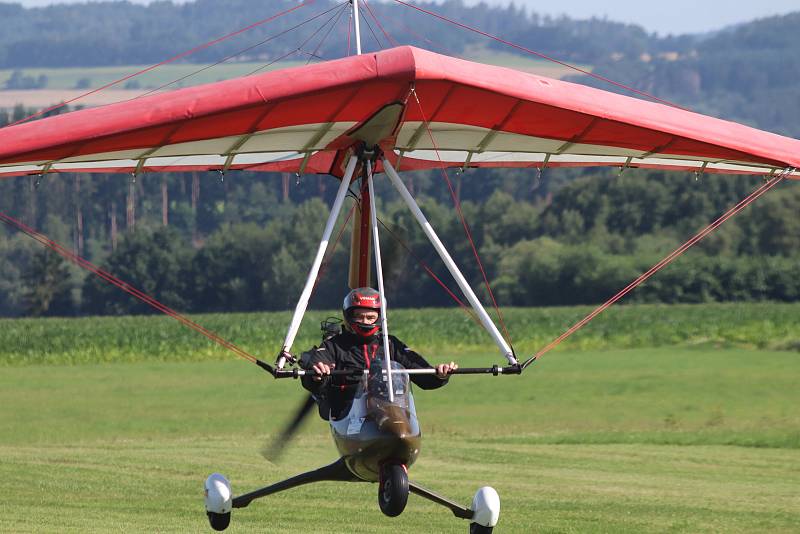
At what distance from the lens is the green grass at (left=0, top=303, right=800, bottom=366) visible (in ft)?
Answer: 127

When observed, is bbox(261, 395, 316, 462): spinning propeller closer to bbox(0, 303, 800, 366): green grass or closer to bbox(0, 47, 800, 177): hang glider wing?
bbox(0, 47, 800, 177): hang glider wing

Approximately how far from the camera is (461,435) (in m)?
21.3

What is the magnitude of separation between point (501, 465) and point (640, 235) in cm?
5781

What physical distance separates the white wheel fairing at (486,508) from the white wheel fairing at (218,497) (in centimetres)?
173

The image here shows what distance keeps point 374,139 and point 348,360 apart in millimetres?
1883

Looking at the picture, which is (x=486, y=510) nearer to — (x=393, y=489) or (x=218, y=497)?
(x=393, y=489)

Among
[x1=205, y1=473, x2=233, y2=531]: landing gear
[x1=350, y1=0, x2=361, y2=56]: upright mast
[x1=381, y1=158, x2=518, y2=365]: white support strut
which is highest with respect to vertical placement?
[x1=350, y1=0, x2=361, y2=56]: upright mast

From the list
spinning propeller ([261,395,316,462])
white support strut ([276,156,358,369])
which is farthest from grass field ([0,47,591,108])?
white support strut ([276,156,358,369])

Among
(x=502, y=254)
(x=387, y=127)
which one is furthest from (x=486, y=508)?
(x=502, y=254)

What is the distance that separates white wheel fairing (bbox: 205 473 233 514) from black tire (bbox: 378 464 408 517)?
1.62 meters

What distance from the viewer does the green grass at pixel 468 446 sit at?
11648mm

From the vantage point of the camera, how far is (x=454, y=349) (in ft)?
129

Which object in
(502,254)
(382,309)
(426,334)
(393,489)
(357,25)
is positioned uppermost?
(502,254)

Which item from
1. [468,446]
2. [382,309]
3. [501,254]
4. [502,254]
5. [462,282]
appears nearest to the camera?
[382,309]
